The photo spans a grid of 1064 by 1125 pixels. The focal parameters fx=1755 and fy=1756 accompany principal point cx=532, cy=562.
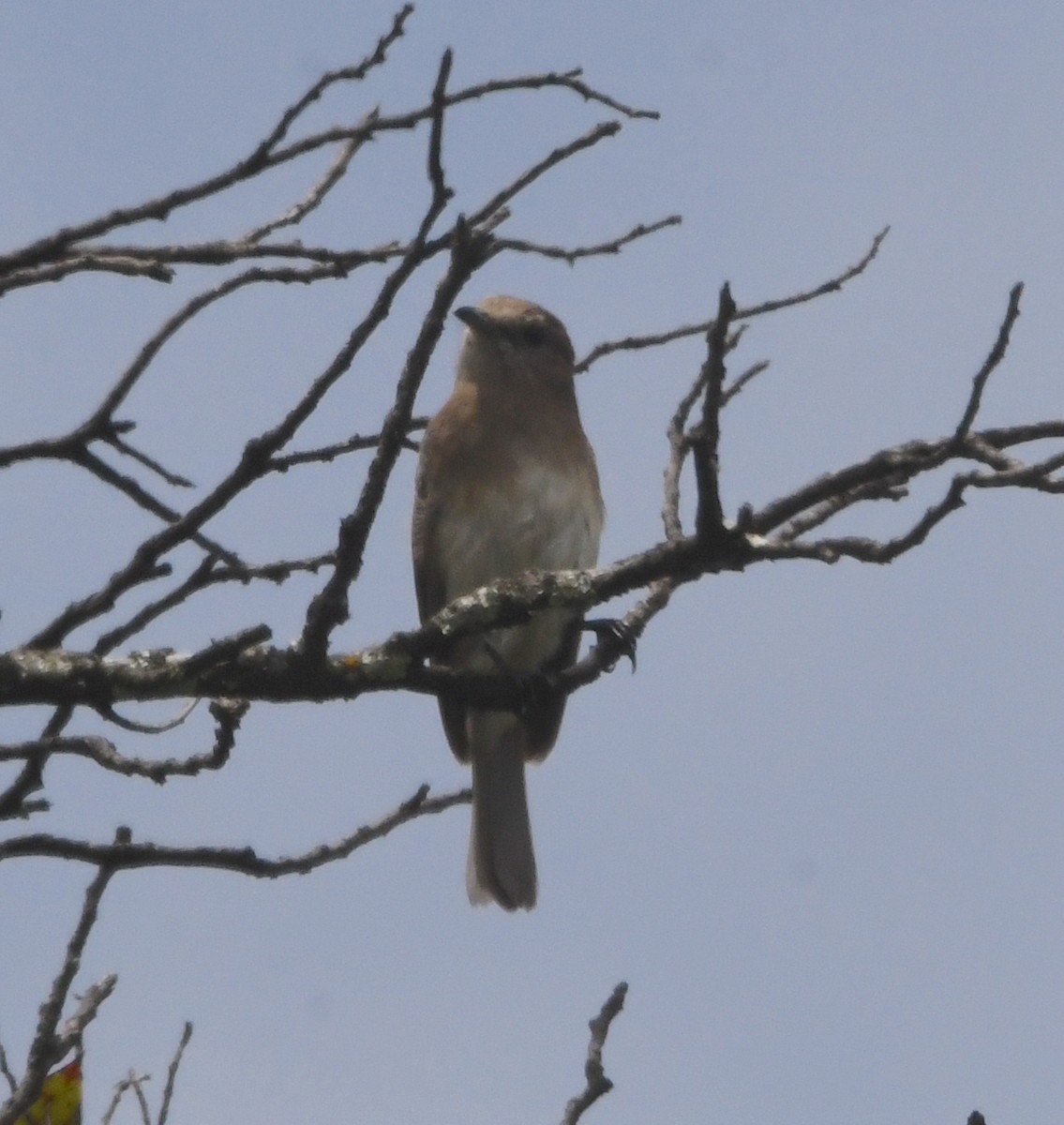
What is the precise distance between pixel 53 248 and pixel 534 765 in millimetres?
4822

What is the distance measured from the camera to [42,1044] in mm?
3285

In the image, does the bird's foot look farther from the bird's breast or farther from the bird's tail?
the bird's tail

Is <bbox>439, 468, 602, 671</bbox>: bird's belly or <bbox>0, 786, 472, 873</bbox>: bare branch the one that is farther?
<bbox>439, 468, 602, 671</bbox>: bird's belly

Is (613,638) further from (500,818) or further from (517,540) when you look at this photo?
(500,818)

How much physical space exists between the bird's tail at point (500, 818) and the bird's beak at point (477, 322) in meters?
1.63

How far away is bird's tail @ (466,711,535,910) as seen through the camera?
290 inches

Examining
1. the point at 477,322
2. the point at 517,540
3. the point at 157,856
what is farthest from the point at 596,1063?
the point at 477,322

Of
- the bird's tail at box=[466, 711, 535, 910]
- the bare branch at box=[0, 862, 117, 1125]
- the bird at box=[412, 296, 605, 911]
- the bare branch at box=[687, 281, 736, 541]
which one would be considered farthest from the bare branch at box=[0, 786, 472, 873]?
the bird's tail at box=[466, 711, 535, 910]

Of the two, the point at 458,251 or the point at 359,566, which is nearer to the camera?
the point at 458,251

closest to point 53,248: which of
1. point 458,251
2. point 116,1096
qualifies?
point 458,251

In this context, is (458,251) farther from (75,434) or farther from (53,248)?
(75,434)

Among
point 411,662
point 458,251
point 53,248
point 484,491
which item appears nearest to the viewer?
point 458,251

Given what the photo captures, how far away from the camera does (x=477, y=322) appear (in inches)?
295

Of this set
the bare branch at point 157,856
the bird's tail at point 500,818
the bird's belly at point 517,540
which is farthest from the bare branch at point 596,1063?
the bird's tail at point 500,818
